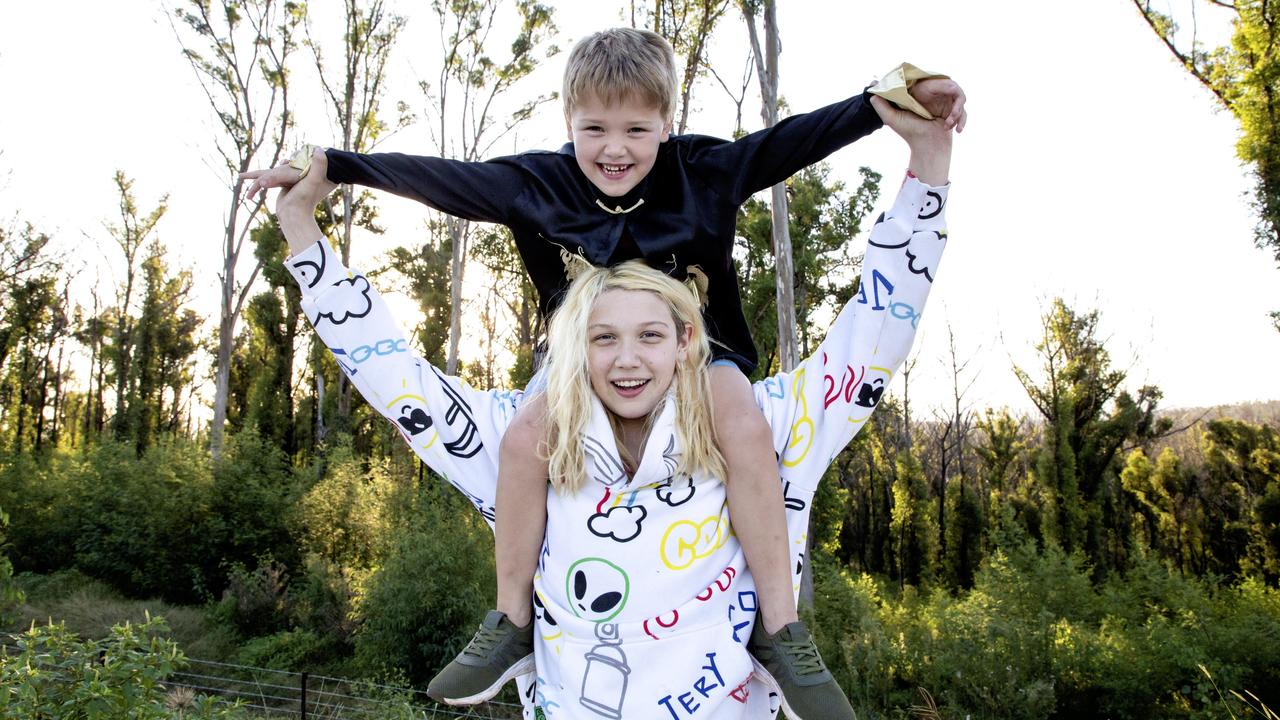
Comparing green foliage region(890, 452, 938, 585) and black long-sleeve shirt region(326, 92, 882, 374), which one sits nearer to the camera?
black long-sleeve shirt region(326, 92, 882, 374)

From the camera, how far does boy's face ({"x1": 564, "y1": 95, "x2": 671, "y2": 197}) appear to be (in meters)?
1.88

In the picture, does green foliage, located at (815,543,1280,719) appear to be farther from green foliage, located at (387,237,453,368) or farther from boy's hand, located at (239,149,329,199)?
green foliage, located at (387,237,453,368)

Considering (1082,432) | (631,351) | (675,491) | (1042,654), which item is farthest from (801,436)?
(1082,432)

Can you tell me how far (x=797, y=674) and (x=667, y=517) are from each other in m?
0.42

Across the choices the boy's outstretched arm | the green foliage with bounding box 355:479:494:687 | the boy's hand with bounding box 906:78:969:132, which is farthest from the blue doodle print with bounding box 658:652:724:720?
the green foliage with bounding box 355:479:494:687

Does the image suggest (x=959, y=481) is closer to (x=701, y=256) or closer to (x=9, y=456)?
(x=701, y=256)

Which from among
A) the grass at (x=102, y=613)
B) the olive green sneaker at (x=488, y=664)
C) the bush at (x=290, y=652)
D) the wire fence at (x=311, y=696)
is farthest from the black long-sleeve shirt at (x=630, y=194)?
the grass at (x=102, y=613)

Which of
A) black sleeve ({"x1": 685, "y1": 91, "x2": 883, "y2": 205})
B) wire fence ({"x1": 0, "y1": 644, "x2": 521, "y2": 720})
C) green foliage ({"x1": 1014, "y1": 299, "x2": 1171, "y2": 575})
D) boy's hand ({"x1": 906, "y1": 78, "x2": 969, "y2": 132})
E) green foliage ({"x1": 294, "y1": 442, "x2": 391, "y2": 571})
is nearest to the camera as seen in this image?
boy's hand ({"x1": 906, "y1": 78, "x2": 969, "y2": 132})

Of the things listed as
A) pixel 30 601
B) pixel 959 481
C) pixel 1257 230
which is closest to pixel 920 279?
pixel 1257 230

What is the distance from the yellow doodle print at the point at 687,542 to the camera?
5.77 feet

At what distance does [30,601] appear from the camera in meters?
13.8

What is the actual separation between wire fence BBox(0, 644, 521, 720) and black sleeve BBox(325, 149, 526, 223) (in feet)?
→ 20.6

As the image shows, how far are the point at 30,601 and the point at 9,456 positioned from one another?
282 inches

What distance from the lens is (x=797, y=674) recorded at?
1.75m
